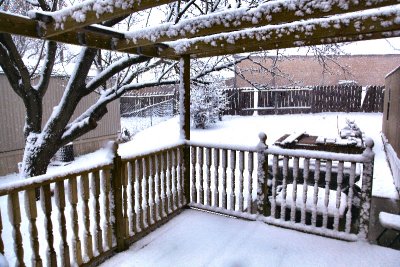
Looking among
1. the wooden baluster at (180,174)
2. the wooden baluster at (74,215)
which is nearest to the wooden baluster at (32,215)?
the wooden baluster at (74,215)

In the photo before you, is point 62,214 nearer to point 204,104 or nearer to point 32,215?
point 32,215

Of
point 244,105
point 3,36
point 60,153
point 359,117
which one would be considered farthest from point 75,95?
point 359,117

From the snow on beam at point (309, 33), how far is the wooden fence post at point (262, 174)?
51.3 inches

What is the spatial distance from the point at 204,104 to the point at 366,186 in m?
11.2

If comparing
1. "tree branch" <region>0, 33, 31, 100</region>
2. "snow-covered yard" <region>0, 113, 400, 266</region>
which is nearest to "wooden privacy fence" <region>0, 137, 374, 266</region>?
"snow-covered yard" <region>0, 113, 400, 266</region>

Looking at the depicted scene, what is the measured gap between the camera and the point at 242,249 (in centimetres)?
356

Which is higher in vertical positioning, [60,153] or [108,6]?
[108,6]

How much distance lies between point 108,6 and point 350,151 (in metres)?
5.14

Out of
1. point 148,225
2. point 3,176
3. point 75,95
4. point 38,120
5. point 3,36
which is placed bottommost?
point 3,176

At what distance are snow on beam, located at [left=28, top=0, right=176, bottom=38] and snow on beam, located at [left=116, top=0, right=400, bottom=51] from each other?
0.96m

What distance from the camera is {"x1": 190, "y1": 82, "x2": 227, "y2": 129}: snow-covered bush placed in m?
14.2

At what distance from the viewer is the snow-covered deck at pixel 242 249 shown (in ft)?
10.7

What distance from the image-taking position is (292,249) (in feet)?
11.7

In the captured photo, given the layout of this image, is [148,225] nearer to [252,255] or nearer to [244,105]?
[252,255]
